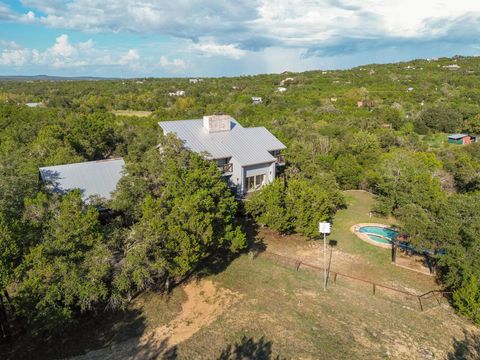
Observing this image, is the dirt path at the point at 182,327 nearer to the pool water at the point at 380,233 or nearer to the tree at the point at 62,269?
the tree at the point at 62,269

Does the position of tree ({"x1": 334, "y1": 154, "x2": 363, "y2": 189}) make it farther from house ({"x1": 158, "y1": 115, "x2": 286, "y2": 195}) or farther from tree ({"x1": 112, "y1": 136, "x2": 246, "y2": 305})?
tree ({"x1": 112, "y1": 136, "x2": 246, "y2": 305})

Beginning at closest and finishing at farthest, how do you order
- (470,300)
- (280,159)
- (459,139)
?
(470,300) < (280,159) < (459,139)

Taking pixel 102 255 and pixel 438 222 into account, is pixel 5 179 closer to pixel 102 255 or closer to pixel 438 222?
pixel 102 255

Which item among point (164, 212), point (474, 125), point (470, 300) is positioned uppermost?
point (474, 125)

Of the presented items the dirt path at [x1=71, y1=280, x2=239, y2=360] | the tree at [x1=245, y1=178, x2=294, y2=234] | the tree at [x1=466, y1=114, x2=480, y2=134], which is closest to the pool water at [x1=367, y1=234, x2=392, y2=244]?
the tree at [x1=245, y1=178, x2=294, y2=234]

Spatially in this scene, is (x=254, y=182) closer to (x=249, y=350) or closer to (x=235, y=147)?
(x=235, y=147)

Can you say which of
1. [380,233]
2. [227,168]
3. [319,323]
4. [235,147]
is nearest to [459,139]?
[380,233]
